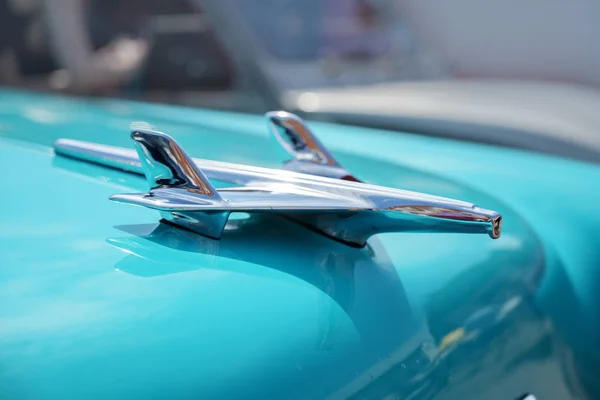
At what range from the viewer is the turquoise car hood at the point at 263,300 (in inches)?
25.7

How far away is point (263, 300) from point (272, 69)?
1.59 metres

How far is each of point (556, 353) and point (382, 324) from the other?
369 mm

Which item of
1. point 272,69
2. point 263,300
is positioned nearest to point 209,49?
point 272,69

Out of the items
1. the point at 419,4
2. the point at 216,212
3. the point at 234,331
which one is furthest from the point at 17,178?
the point at 419,4

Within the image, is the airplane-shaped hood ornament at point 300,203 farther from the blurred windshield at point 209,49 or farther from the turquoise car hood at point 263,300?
the blurred windshield at point 209,49

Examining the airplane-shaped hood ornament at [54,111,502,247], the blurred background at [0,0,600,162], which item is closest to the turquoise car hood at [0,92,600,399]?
the airplane-shaped hood ornament at [54,111,502,247]

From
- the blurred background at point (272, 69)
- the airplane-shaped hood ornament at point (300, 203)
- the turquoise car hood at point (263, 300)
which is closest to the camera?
the turquoise car hood at point (263, 300)

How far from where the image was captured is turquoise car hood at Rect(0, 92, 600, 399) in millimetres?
653

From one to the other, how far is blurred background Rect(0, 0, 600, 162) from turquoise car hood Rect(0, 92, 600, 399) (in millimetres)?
810

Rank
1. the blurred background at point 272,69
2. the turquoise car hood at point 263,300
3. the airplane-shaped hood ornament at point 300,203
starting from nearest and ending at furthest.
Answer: the turquoise car hood at point 263,300 → the airplane-shaped hood ornament at point 300,203 → the blurred background at point 272,69

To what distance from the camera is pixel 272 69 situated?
2260 mm

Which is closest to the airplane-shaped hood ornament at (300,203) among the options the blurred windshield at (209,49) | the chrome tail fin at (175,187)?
the chrome tail fin at (175,187)

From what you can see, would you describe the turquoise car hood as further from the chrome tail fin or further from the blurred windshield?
the blurred windshield

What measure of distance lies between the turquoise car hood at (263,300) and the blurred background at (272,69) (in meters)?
0.81
